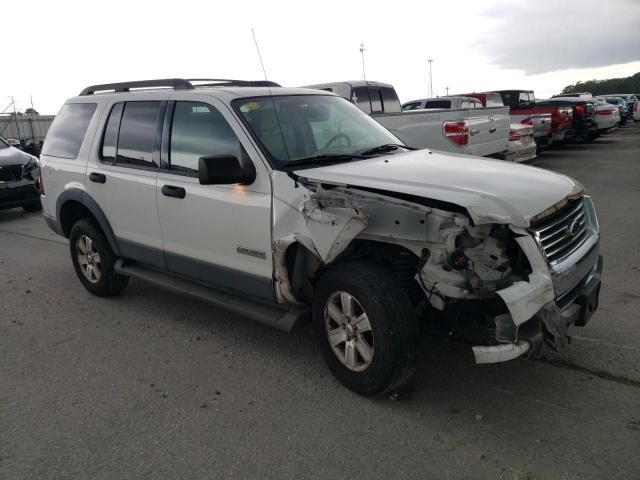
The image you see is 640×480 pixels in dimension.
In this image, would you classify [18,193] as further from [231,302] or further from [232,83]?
[231,302]

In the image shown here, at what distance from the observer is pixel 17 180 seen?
10.9 meters

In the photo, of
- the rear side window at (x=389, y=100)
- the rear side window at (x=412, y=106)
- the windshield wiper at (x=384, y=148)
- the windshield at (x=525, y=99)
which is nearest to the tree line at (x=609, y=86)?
the windshield at (x=525, y=99)

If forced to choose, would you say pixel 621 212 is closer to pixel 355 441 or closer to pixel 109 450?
pixel 355 441

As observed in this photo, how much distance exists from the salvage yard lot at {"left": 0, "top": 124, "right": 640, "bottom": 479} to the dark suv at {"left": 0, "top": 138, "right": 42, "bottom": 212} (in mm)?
6593

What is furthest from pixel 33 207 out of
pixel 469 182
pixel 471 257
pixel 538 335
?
pixel 538 335

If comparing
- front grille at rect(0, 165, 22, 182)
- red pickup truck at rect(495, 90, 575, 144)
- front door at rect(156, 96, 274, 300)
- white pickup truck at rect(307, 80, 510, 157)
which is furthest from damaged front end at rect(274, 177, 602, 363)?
red pickup truck at rect(495, 90, 575, 144)

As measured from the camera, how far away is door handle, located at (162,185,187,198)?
4.29 m

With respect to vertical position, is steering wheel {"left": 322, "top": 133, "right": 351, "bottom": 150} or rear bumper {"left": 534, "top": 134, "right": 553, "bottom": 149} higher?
steering wheel {"left": 322, "top": 133, "right": 351, "bottom": 150}

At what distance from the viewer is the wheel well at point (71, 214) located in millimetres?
5637

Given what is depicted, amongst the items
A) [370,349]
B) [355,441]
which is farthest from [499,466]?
[370,349]

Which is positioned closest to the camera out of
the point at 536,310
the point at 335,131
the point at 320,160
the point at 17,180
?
the point at 536,310

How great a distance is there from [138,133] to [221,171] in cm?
157

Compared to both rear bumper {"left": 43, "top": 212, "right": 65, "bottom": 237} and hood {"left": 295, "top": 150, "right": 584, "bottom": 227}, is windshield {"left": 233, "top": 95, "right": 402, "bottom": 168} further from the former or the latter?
rear bumper {"left": 43, "top": 212, "right": 65, "bottom": 237}

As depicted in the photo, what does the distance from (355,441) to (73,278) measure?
460cm
